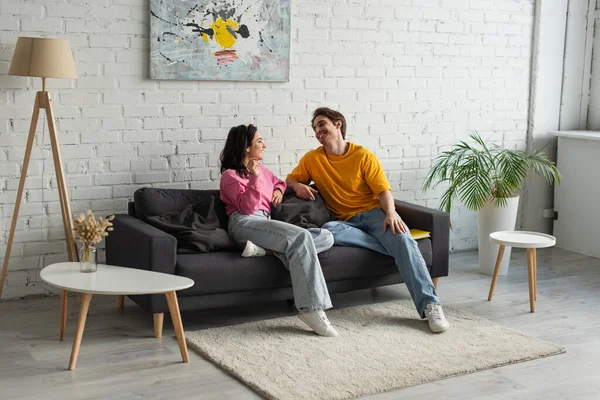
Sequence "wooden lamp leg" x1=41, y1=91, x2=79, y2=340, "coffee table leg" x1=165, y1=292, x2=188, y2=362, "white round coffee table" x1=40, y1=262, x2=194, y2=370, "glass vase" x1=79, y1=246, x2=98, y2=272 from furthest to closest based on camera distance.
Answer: "wooden lamp leg" x1=41, y1=91, x2=79, y2=340
"glass vase" x1=79, y1=246, x2=98, y2=272
"coffee table leg" x1=165, y1=292, x2=188, y2=362
"white round coffee table" x1=40, y1=262, x2=194, y2=370

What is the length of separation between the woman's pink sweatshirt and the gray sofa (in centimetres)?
15

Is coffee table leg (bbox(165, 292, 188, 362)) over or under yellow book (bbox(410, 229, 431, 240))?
under

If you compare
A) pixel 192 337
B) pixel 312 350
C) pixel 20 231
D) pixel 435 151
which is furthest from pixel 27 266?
pixel 435 151

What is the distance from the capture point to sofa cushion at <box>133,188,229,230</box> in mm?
4465

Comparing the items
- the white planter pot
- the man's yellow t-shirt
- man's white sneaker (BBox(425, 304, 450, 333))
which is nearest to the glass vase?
the man's yellow t-shirt

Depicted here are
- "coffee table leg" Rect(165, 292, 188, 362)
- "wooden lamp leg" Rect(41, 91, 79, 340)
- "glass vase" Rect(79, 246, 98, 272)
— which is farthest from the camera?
"wooden lamp leg" Rect(41, 91, 79, 340)

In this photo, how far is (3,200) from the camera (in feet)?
14.8

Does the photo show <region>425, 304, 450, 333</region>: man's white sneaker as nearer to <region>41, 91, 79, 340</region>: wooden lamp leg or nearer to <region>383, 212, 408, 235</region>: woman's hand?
<region>383, 212, 408, 235</region>: woman's hand

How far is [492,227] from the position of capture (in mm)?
5539

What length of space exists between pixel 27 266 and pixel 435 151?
2866 mm

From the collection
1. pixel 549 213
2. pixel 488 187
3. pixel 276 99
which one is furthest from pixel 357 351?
pixel 549 213

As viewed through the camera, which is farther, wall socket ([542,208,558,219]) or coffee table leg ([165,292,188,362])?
wall socket ([542,208,558,219])

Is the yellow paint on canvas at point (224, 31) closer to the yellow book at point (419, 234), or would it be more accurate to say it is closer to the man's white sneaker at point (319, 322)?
the yellow book at point (419, 234)

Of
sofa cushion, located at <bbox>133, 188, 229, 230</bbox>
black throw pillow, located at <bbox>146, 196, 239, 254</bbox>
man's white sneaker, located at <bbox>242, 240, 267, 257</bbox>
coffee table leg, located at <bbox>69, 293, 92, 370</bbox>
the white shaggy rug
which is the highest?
sofa cushion, located at <bbox>133, 188, 229, 230</bbox>
